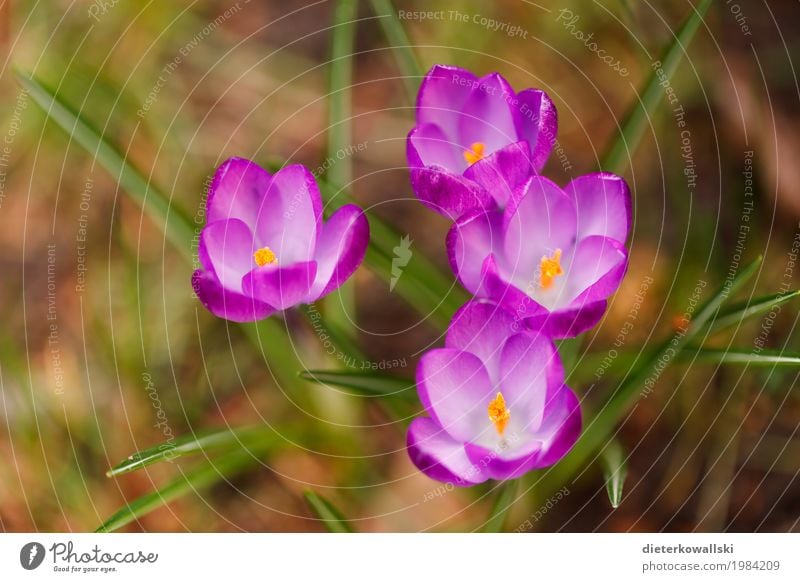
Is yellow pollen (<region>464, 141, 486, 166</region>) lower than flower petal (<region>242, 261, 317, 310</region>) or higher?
higher

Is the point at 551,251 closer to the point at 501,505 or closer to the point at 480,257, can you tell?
the point at 480,257

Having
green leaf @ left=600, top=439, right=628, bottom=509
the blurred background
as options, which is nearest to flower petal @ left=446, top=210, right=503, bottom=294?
the blurred background

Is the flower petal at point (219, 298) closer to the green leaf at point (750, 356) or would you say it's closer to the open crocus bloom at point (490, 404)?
the open crocus bloom at point (490, 404)

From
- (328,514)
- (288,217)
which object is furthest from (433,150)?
(328,514)

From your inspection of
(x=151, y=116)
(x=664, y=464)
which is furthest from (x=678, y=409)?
(x=151, y=116)

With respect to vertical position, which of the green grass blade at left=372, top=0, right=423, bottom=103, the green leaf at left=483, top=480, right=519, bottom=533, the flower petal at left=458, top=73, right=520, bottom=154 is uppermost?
the green grass blade at left=372, top=0, right=423, bottom=103

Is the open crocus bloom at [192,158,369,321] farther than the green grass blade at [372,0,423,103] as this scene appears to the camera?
No

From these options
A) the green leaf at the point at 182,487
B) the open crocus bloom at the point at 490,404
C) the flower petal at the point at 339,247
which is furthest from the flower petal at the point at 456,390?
the green leaf at the point at 182,487

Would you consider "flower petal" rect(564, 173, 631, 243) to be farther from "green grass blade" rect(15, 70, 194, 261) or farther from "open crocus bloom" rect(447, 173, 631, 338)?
"green grass blade" rect(15, 70, 194, 261)
